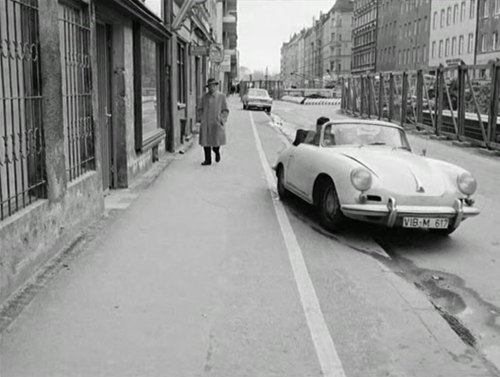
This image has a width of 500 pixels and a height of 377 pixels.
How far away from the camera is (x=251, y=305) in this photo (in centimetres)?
494

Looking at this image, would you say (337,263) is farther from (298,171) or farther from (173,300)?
(298,171)

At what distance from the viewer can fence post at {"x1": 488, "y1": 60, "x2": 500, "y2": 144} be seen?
17.7 m

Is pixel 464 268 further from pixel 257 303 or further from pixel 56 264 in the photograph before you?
pixel 56 264

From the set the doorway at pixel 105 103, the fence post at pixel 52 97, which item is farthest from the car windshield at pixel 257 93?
the fence post at pixel 52 97

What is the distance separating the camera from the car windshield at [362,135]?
8.47m

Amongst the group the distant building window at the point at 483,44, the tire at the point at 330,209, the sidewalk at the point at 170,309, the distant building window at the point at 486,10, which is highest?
the distant building window at the point at 486,10

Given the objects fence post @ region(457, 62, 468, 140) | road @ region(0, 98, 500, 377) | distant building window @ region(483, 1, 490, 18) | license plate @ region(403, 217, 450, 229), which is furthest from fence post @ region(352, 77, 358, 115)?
license plate @ region(403, 217, 450, 229)

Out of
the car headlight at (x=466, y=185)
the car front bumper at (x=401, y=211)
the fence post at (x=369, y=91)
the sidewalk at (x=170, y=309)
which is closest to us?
the sidewalk at (x=170, y=309)

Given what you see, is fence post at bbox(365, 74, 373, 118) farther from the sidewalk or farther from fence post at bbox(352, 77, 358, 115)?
Answer: the sidewalk

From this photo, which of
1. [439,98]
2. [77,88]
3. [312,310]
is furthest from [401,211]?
[439,98]

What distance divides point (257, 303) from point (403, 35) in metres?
83.6

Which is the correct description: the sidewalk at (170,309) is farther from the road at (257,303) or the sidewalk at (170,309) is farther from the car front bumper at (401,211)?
the car front bumper at (401,211)

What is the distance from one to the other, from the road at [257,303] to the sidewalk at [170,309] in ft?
0.04

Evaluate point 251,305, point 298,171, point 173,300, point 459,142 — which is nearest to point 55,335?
point 173,300
